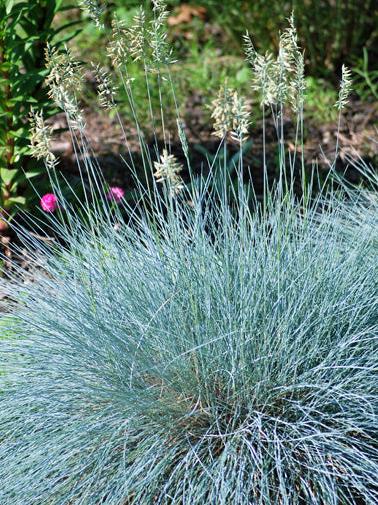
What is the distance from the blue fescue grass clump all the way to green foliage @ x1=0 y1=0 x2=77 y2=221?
3.76 feet

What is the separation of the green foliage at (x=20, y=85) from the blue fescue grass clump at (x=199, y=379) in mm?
1147

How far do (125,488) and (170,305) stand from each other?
1.92 ft

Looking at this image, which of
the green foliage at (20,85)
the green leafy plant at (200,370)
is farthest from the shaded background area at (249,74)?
the green leafy plant at (200,370)

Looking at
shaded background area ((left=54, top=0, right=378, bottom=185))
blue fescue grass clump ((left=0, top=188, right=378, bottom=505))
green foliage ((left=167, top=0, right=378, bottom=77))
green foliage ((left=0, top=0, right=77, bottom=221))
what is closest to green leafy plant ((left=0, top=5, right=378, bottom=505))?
blue fescue grass clump ((left=0, top=188, right=378, bottom=505))

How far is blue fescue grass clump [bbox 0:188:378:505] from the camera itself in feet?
8.47

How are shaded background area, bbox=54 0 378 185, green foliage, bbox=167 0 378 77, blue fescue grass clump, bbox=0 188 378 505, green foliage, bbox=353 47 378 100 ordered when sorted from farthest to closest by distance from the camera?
green foliage, bbox=167 0 378 77 → green foliage, bbox=353 47 378 100 → shaded background area, bbox=54 0 378 185 → blue fescue grass clump, bbox=0 188 378 505

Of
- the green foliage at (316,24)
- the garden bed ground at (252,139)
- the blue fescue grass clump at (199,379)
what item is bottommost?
the garden bed ground at (252,139)

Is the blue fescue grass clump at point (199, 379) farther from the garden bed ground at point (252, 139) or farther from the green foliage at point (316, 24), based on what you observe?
the green foliage at point (316, 24)

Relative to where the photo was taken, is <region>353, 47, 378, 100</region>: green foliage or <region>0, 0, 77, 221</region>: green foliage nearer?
<region>0, 0, 77, 221</region>: green foliage

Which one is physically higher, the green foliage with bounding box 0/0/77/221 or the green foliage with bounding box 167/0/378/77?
the green foliage with bounding box 0/0/77/221

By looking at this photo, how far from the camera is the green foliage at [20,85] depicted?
3.79 metres

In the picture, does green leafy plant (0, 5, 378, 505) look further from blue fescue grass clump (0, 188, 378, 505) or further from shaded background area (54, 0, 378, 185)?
shaded background area (54, 0, 378, 185)

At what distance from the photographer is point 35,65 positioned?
4.12 meters

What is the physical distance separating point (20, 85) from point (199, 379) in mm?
1774
